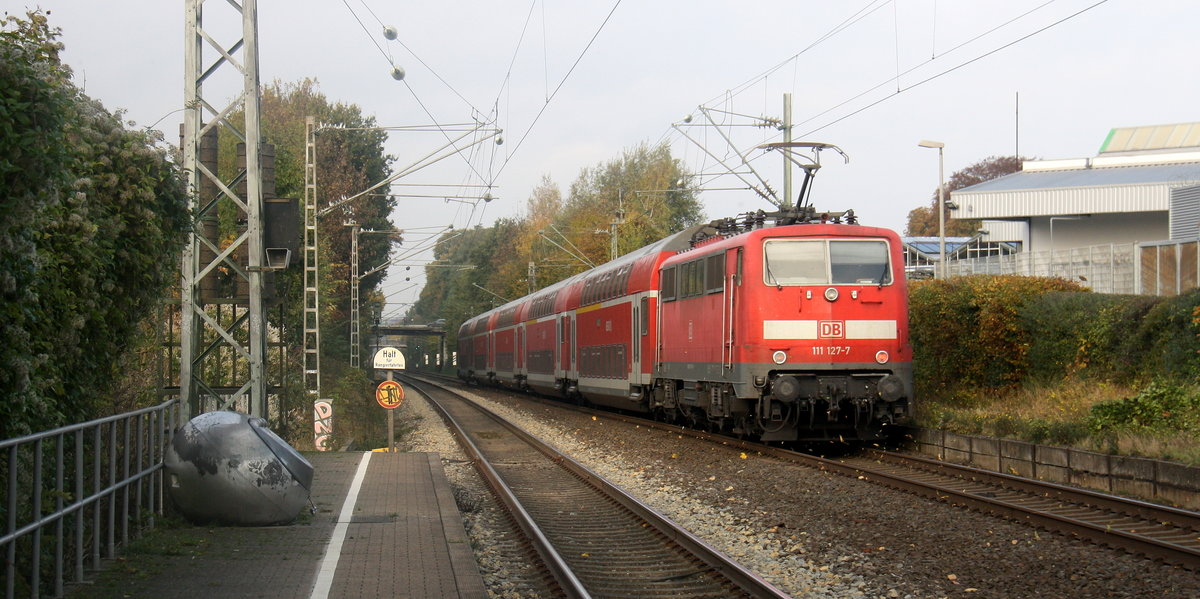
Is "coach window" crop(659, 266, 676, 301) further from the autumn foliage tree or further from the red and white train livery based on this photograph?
the autumn foliage tree

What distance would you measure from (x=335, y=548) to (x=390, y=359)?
11.4 meters

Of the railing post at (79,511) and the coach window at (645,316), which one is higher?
the coach window at (645,316)

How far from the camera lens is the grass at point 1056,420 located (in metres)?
12.4

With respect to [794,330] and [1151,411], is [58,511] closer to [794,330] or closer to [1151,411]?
[794,330]

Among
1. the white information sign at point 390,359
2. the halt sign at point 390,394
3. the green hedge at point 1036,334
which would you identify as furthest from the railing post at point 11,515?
the green hedge at point 1036,334

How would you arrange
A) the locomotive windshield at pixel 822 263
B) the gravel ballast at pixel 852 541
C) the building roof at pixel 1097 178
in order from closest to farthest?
the gravel ballast at pixel 852 541
the locomotive windshield at pixel 822 263
the building roof at pixel 1097 178

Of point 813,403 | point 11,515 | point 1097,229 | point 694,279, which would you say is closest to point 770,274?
point 813,403

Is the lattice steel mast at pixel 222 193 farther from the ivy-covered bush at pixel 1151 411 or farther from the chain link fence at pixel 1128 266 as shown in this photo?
the chain link fence at pixel 1128 266

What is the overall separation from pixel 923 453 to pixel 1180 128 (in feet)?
144

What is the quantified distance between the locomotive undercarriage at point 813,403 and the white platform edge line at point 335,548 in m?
5.61

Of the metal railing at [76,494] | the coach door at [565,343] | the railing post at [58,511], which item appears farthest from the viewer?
the coach door at [565,343]

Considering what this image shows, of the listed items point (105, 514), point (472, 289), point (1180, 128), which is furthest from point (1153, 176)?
point (472, 289)

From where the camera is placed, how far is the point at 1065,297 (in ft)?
61.2

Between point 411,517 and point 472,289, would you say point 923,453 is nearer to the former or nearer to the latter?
point 411,517
